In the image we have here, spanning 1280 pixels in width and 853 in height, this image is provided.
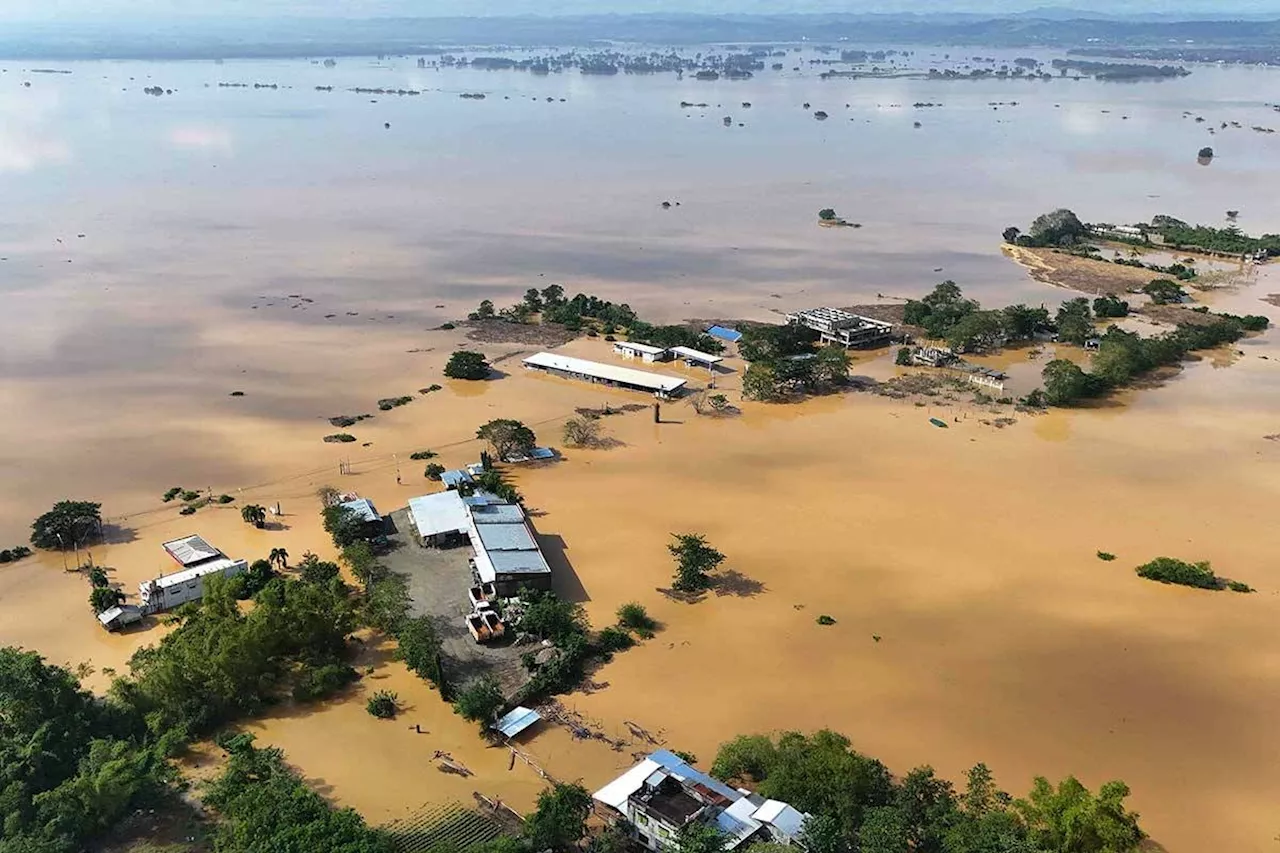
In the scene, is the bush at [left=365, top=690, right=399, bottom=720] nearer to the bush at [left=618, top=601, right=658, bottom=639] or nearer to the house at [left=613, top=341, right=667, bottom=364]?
the bush at [left=618, top=601, right=658, bottom=639]

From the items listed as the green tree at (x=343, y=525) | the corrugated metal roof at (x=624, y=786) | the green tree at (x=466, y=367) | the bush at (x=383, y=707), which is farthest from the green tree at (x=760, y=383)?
the corrugated metal roof at (x=624, y=786)

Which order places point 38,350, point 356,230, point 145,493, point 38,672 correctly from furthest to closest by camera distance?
point 356,230 < point 38,350 < point 145,493 < point 38,672

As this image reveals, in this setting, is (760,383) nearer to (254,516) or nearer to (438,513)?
(438,513)

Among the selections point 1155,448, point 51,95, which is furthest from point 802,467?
point 51,95

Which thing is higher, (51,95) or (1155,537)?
(51,95)

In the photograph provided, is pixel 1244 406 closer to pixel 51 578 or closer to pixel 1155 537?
pixel 1155 537

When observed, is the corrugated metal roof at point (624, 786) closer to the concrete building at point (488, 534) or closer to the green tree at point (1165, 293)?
the concrete building at point (488, 534)

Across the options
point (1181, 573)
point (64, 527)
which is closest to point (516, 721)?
point (64, 527)
